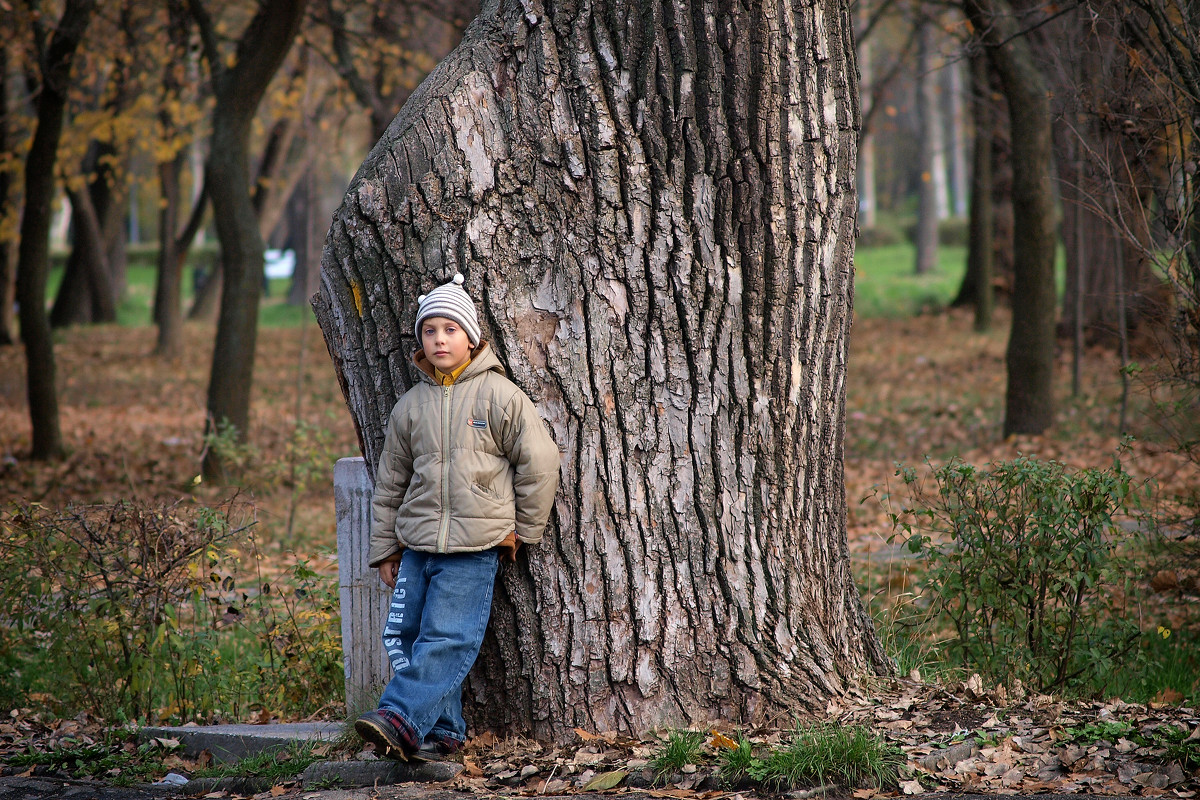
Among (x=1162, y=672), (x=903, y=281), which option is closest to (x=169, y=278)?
(x=1162, y=672)

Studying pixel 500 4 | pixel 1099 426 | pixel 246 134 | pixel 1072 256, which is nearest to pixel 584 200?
pixel 500 4

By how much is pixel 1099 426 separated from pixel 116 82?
13.1 metres

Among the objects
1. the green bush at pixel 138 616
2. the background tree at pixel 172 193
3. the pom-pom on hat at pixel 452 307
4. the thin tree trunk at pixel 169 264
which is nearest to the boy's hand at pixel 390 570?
the pom-pom on hat at pixel 452 307

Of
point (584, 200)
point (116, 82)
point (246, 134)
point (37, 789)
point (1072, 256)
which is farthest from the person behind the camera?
point (116, 82)

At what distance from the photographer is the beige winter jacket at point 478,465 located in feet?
10.8

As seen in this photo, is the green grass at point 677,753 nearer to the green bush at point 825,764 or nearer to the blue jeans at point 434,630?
the green bush at point 825,764

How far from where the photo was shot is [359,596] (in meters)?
3.96

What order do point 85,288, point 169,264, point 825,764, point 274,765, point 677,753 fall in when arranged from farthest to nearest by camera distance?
1. point 85,288
2. point 169,264
3. point 274,765
4. point 677,753
5. point 825,764

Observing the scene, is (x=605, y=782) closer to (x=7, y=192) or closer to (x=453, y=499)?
(x=453, y=499)

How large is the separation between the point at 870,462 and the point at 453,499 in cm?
689

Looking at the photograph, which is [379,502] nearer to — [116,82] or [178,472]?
[178,472]

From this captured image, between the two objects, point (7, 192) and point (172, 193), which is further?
point (172, 193)

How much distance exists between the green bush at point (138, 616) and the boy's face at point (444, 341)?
1.47 metres

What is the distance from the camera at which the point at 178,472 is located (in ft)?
31.3
